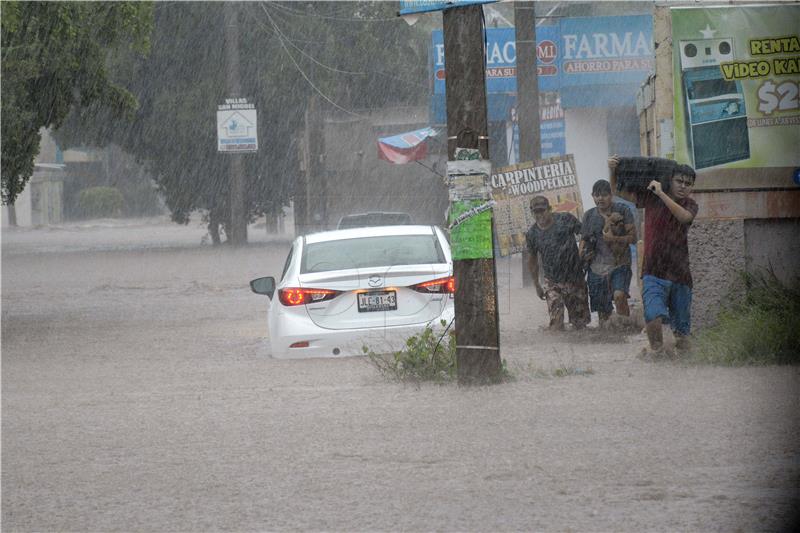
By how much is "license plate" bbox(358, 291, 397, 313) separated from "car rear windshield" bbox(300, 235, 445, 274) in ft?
1.33

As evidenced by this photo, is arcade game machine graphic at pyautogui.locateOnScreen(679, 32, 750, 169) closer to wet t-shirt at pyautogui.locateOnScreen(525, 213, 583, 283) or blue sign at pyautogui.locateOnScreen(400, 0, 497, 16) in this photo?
wet t-shirt at pyautogui.locateOnScreen(525, 213, 583, 283)

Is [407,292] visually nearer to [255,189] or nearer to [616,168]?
[616,168]

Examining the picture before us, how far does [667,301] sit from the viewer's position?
413 inches

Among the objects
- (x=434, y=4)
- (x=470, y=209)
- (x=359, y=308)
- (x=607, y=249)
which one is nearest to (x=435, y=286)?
(x=359, y=308)

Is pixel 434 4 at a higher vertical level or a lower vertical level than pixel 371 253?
higher

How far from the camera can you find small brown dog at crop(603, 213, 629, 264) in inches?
501

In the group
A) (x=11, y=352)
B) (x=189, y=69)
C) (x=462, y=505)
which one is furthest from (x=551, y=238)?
(x=189, y=69)

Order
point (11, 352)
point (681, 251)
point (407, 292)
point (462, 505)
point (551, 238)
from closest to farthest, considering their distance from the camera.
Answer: point (462, 505) < point (681, 251) < point (407, 292) < point (551, 238) < point (11, 352)

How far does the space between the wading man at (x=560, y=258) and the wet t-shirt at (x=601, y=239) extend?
0.29m

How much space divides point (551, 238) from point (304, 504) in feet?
24.9

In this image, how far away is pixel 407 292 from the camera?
1141 centimetres

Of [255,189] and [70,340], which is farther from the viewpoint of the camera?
[255,189]

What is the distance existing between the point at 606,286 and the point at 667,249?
2.70m

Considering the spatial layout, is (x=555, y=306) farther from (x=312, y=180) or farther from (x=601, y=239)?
(x=312, y=180)
